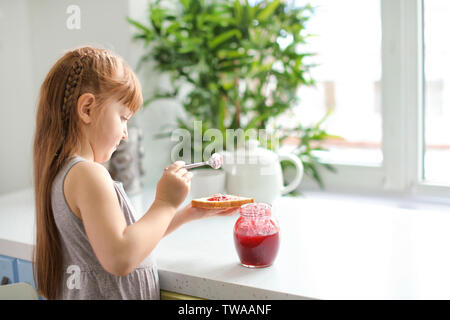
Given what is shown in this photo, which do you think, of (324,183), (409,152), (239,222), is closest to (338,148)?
(324,183)

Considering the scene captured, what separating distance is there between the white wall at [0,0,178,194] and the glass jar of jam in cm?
81

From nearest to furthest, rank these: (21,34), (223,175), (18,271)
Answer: (18,271) < (223,175) < (21,34)

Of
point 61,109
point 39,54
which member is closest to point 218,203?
point 61,109

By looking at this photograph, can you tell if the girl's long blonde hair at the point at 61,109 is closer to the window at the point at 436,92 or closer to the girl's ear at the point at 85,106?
the girl's ear at the point at 85,106

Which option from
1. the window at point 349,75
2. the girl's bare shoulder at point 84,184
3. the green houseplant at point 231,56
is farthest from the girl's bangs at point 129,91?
the window at point 349,75

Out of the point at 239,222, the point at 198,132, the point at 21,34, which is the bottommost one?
the point at 239,222

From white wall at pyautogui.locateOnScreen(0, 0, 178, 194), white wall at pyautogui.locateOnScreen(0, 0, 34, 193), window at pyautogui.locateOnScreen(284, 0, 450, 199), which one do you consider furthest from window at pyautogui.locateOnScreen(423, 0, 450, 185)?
white wall at pyautogui.locateOnScreen(0, 0, 34, 193)

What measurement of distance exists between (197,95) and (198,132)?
122 mm

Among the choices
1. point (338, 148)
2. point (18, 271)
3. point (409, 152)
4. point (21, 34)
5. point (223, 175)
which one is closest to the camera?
point (18, 271)

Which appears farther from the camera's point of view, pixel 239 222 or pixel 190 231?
pixel 190 231

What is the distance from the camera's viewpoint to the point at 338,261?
0.91 m

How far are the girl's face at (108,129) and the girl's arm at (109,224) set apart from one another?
0.18ft
